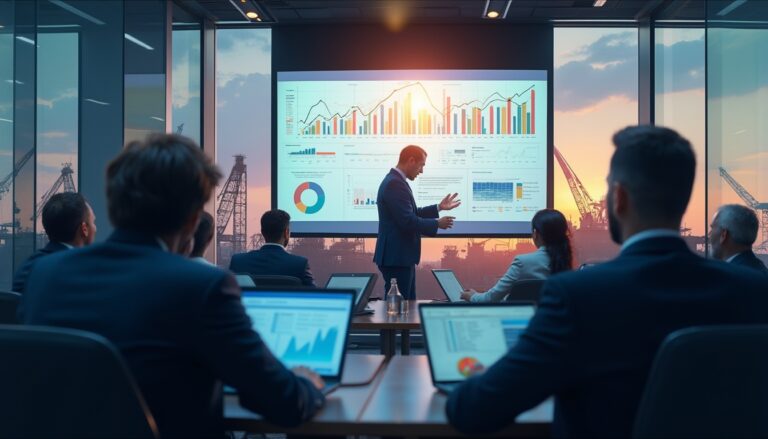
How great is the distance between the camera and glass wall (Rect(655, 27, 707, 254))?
6348 mm

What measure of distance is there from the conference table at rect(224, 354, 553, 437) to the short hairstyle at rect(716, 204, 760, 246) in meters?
2.13

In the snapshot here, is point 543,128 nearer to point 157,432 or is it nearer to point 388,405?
point 388,405

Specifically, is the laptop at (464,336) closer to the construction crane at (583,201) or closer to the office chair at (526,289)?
the office chair at (526,289)

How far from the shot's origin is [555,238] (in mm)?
3436

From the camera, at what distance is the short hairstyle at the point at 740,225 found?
11.2ft

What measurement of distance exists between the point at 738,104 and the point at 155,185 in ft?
13.1

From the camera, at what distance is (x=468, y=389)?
1450 millimetres

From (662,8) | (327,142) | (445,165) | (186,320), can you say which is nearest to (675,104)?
(662,8)

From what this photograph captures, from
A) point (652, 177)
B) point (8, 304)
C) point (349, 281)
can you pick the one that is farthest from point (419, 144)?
point (652, 177)

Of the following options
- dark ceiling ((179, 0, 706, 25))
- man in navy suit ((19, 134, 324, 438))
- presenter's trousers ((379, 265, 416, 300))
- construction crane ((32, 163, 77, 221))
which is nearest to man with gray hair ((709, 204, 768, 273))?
presenter's trousers ((379, 265, 416, 300))

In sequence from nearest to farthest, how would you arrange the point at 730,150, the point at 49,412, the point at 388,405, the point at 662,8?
the point at 49,412
the point at 388,405
the point at 730,150
the point at 662,8

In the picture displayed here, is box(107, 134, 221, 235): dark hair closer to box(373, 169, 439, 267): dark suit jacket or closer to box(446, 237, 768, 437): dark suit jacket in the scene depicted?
box(446, 237, 768, 437): dark suit jacket

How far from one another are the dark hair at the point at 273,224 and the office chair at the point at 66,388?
2835mm

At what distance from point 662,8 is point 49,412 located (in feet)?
21.9
